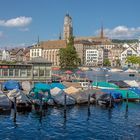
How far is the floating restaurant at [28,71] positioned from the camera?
252 feet

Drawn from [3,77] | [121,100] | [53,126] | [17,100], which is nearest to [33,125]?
[53,126]

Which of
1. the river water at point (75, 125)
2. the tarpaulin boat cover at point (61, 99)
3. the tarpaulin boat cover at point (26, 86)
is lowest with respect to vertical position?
the river water at point (75, 125)

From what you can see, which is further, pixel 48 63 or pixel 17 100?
pixel 48 63

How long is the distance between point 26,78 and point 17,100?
25868mm

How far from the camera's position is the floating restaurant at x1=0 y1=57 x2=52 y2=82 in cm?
7688

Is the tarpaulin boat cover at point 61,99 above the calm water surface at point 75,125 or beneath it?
above

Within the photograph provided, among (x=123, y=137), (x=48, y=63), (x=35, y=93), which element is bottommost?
(x=123, y=137)

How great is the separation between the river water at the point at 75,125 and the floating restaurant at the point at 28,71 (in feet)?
74.6

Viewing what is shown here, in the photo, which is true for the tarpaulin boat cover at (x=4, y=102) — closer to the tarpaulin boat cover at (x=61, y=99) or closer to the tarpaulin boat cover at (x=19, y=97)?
the tarpaulin boat cover at (x=19, y=97)

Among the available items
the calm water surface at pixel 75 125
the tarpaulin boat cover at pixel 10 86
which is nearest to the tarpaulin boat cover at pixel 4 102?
the calm water surface at pixel 75 125

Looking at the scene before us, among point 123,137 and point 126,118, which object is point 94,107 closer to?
point 126,118

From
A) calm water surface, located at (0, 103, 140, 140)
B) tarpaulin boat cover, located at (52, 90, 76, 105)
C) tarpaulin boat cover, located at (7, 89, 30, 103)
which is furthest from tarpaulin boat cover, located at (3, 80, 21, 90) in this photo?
calm water surface, located at (0, 103, 140, 140)

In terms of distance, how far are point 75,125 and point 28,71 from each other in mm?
34889

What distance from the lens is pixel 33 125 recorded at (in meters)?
45.2
